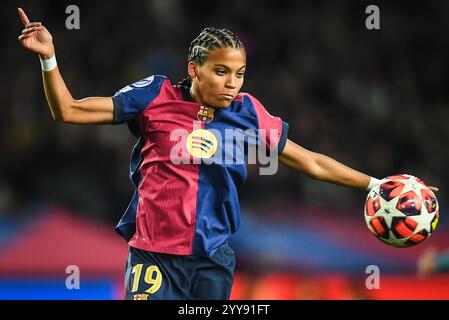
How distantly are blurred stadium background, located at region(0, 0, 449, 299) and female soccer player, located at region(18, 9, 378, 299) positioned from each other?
9.28 feet

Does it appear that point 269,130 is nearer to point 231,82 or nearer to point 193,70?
point 231,82

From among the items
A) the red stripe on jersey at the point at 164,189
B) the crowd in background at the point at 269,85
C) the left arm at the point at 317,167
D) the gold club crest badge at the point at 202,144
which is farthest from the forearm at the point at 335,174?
the crowd in background at the point at 269,85

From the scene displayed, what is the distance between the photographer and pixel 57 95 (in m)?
3.64

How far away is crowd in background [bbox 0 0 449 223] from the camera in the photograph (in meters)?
8.33

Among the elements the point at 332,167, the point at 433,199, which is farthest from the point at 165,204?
the point at 433,199

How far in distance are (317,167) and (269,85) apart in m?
5.66

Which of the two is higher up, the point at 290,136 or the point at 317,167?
the point at 290,136

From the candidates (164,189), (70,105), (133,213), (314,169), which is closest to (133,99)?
(70,105)

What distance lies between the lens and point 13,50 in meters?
10.2

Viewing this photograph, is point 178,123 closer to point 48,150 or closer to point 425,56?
point 48,150

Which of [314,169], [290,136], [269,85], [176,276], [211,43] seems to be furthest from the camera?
[269,85]

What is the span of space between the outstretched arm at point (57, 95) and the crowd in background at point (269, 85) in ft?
13.8

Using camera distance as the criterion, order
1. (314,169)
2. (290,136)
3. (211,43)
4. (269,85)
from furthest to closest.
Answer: (269,85) < (290,136) < (314,169) < (211,43)

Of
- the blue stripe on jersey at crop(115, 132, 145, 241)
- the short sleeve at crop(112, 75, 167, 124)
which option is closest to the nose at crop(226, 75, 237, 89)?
the short sleeve at crop(112, 75, 167, 124)
